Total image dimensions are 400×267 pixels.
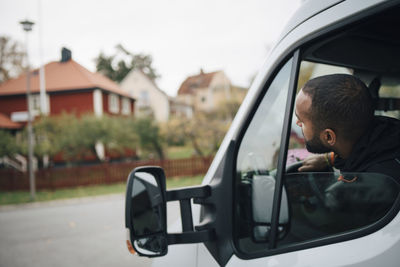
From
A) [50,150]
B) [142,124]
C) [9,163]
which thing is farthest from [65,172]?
[9,163]

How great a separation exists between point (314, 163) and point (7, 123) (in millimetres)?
21494

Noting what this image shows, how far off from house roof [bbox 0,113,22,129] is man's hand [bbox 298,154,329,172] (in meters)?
20.7

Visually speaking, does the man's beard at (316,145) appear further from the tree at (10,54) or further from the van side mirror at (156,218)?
the tree at (10,54)

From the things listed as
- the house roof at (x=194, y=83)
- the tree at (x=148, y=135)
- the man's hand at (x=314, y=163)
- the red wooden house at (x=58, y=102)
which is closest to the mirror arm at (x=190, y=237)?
the man's hand at (x=314, y=163)

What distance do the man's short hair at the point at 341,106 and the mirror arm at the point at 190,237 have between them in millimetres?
560

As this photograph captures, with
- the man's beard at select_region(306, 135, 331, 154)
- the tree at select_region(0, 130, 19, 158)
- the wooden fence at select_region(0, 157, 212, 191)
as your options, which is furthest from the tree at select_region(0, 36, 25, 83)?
the tree at select_region(0, 130, 19, 158)

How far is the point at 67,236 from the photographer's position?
23.4ft

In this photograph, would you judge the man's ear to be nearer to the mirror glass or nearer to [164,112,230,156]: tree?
the mirror glass

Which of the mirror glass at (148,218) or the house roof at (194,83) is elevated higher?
the house roof at (194,83)

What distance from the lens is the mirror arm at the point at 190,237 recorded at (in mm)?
1149

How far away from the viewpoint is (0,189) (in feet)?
54.1

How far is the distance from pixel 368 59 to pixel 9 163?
2426 centimetres

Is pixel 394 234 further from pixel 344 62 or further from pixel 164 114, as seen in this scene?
pixel 164 114

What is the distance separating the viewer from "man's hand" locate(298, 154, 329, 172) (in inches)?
49.2
